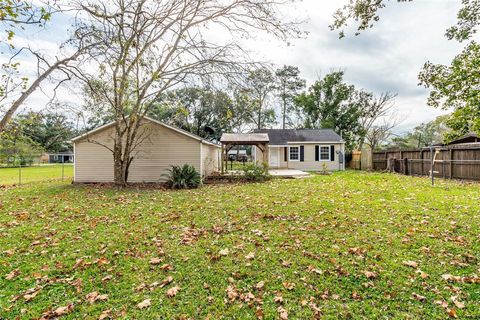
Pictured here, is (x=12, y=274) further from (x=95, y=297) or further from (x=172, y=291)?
(x=172, y=291)

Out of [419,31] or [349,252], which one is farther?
[419,31]

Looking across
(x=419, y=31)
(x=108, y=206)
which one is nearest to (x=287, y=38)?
(x=419, y=31)

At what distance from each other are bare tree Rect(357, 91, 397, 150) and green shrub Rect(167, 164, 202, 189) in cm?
2599

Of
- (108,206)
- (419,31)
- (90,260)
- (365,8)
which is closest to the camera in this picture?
(90,260)

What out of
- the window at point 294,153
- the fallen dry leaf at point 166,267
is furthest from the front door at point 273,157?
the fallen dry leaf at point 166,267

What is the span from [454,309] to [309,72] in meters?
33.2

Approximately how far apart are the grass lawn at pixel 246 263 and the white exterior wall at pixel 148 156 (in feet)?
23.1

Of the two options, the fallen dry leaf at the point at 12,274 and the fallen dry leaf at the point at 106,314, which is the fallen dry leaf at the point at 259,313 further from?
the fallen dry leaf at the point at 12,274

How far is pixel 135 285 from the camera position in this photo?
3.41m

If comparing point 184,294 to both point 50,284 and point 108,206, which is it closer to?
point 50,284

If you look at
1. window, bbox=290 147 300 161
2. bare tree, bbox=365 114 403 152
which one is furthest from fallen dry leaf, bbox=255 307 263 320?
bare tree, bbox=365 114 403 152

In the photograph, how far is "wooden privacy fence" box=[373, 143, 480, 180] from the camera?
11836 mm

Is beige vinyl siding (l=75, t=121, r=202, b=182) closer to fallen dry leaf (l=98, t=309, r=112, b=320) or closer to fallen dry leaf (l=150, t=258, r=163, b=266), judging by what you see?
fallen dry leaf (l=150, t=258, r=163, b=266)

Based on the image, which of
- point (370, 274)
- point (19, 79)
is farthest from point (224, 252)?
point (19, 79)
